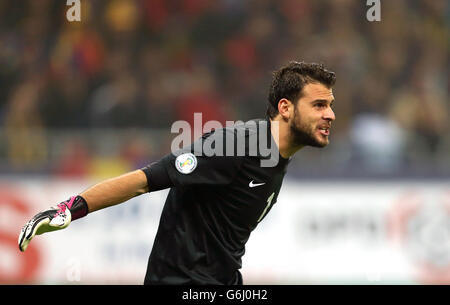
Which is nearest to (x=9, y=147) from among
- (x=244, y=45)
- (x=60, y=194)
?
(x=60, y=194)

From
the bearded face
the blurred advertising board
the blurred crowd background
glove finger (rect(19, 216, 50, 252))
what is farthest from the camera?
the blurred crowd background

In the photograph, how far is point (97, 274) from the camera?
9.93m

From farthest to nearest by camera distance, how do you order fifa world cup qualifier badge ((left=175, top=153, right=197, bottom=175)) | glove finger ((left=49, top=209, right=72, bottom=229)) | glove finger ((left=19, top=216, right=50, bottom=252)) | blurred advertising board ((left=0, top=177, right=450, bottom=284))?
blurred advertising board ((left=0, top=177, right=450, bottom=284)) → fifa world cup qualifier badge ((left=175, top=153, right=197, bottom=175)) → glove finger ((left=49, top=209, right=72, bottom=229)) → glove finger ((left=19, top=216, right=50, bottom=252))

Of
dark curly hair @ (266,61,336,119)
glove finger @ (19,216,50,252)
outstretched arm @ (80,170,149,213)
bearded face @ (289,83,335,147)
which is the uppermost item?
dark curly hair @ (266,61,336,119)

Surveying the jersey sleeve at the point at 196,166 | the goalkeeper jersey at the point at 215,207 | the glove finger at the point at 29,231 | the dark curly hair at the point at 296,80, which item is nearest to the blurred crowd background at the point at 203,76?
the dark curly hair at the point at 296,80

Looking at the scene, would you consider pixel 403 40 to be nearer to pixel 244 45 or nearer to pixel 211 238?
pixel 244 45

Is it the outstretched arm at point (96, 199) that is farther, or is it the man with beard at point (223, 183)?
the man with beard at point (223, 183)

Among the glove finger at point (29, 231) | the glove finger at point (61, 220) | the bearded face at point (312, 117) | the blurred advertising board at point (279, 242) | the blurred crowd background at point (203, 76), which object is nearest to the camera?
the glove finger at point (29, 231)

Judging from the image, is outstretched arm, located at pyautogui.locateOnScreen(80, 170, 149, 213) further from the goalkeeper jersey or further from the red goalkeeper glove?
the goalkeeper jersey

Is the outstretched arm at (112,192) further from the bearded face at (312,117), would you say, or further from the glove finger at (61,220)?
the bearded face at (312,117)

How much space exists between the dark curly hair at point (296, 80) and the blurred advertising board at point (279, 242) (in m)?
4.89

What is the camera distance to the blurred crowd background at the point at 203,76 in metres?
10.4

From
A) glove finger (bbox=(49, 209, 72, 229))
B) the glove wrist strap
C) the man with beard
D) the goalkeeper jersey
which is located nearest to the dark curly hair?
the man with beard

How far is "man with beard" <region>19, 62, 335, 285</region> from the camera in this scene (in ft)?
15.9
